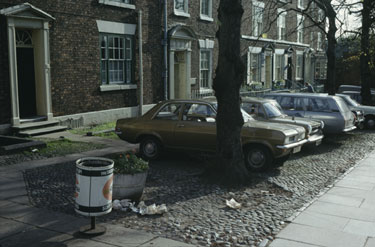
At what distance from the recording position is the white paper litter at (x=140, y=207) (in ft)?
23.2

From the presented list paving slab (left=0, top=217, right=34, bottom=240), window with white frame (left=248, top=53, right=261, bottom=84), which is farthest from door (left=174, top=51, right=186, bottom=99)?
paving slab (left=0, top=217, right=34, bottom=240)

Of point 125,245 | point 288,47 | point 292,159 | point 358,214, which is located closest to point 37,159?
point 125,245

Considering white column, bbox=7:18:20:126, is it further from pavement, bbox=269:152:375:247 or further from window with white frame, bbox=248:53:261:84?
window with white frame, bbox=248:53:261:84

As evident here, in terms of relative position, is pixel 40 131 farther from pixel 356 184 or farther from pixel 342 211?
pixel 342 211

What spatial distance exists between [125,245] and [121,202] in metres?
1.65

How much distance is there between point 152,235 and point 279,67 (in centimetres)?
2934

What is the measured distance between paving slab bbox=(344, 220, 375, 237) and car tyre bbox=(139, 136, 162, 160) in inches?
214

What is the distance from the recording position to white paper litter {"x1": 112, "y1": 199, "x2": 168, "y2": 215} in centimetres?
707

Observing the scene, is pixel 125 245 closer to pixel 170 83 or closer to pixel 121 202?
pixel 121 202

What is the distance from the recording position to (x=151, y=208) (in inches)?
280

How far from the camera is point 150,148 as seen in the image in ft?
37.2

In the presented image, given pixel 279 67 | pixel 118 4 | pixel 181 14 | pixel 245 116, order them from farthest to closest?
1. pixel 279 67
2. pixel 181 14
3. pixel 118 4
4. pixel 245 116

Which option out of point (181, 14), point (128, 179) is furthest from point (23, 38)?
point (128, 179)

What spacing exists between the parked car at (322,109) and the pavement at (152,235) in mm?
5927
